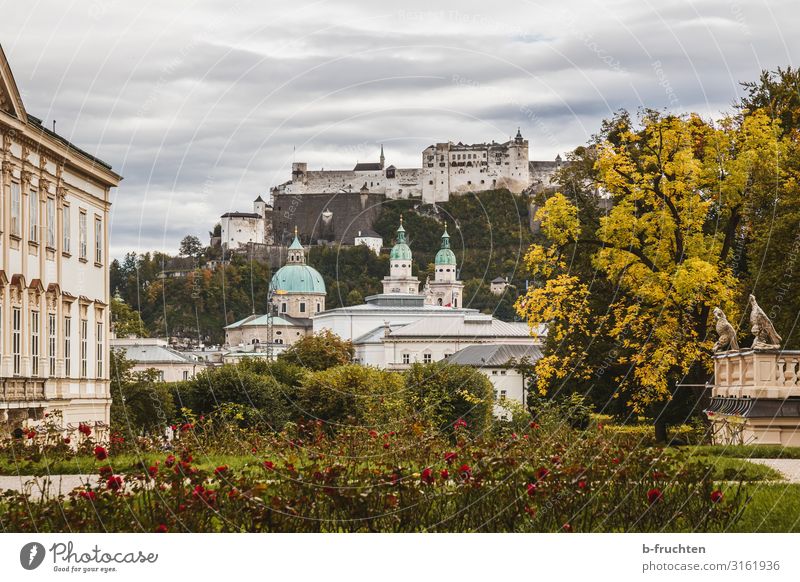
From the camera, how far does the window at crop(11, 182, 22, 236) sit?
31.9 meters

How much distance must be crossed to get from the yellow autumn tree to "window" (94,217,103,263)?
12.1 m

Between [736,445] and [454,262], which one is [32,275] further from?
[454,262]

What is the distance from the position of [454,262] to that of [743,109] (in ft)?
498

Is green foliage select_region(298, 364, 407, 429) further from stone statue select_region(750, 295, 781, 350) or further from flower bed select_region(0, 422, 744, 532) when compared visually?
flower bed select_region(0, 422, 744, 532)

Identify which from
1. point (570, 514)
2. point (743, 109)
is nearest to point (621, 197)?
point (743, 109)

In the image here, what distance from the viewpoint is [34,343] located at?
33.8 m

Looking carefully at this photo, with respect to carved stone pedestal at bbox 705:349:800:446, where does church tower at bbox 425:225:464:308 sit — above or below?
above

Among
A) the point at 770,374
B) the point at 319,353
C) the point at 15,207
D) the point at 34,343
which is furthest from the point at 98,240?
the point at 319,353


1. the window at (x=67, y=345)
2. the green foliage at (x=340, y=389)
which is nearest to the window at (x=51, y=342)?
the window at (x=67, y=345)

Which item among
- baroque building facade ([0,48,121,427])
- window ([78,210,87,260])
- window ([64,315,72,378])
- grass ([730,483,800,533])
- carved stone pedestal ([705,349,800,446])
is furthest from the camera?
window ([78,210,87,260])

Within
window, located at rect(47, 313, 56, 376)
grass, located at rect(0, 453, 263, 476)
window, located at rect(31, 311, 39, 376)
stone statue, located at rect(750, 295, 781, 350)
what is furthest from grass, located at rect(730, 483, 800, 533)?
window, located at rect(47, 313, 56, 376)

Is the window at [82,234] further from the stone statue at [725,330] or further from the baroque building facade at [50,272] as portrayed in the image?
the stone statue at [725,330]

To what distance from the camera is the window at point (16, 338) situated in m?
32.0

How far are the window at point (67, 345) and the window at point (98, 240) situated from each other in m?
3.47
